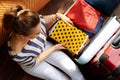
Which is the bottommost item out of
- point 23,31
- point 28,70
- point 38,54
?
point 28,70

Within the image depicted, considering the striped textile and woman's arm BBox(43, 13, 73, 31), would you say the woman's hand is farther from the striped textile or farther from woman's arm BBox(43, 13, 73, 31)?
the striped textile

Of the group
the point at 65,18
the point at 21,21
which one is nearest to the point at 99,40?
the point at 65,18

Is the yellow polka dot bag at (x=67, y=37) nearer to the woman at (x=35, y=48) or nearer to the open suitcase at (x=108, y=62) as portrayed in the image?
the woman at (x=35, y=48)

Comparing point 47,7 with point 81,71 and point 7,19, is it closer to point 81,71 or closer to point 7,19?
point 81,71

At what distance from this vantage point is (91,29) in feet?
5.63

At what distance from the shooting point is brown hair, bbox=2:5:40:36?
1217 mm

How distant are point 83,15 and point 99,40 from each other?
222 mm

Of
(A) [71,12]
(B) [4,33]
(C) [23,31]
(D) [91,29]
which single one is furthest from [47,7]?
(C) [23,31]

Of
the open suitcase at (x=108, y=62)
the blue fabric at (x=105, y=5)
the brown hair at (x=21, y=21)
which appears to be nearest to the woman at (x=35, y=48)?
the brown hair at (x=21, y=21)

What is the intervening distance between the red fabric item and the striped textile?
1.05 feet

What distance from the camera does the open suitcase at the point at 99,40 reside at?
1595 millimetres

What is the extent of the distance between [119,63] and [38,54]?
0.48 meters

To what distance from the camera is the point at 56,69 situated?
1610 mm

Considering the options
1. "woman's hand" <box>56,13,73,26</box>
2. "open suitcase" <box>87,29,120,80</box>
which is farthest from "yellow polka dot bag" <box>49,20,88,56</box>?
"open suitcase" <box>87,29,120,80</box>
